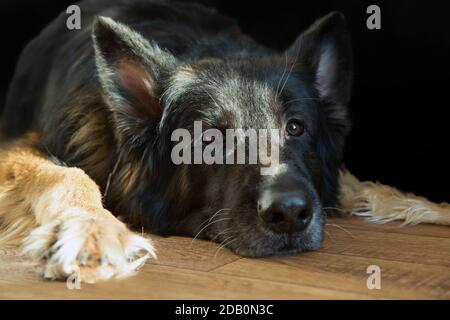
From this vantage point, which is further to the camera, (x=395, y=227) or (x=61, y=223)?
(x=395, y=227)

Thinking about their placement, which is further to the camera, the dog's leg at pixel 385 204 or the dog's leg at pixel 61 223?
the dog's leg at pixel 385 204

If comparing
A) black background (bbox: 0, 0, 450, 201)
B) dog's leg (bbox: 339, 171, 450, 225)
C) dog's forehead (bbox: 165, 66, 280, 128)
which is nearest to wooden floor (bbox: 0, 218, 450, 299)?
dog's leg (bbox: 339, 171, 450, 225)

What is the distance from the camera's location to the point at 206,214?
287cm

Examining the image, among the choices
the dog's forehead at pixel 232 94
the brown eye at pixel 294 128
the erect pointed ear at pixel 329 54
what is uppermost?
the erect pointed ear at pixel 329 54

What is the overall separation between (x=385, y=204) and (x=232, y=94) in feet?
3.56

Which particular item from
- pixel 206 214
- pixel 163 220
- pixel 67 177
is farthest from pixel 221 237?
pixel 67 177

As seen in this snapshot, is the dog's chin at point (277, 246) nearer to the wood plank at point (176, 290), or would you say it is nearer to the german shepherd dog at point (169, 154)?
the german shepherd dog at point (169, 154)

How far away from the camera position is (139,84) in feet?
10.1

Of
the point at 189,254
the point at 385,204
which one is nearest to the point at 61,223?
the point at 189,254

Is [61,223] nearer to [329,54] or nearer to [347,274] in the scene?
[347,274]

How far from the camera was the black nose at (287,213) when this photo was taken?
2.45 meters

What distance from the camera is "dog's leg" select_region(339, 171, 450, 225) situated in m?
3.26

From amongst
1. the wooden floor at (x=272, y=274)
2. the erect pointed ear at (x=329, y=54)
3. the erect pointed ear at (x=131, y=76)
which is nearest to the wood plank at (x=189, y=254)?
the wooden floor at (x=272, y=274)

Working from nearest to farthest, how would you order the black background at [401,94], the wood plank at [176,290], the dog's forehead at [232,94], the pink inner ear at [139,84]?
1. the wood plank at [176,290]
2. the dog's forehead at [232,94]
3. the pink inner ear at [139,84]
4. the black background at [401,94]
